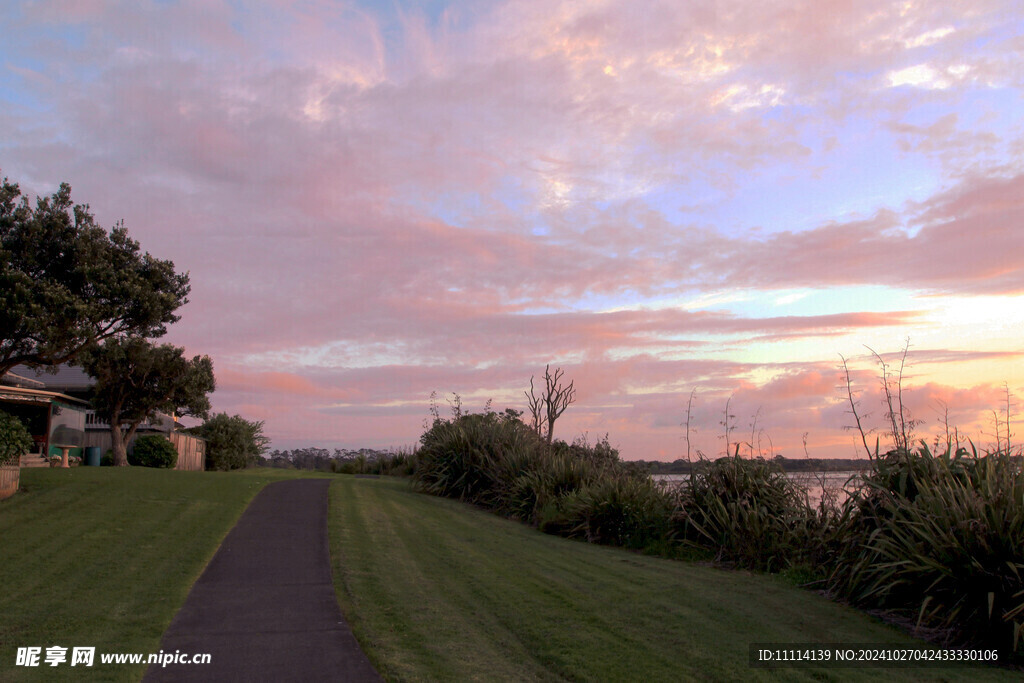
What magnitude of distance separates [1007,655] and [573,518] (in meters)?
8.47

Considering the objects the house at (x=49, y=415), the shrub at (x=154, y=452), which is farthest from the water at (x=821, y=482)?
the shrub at (x=154, y=452)

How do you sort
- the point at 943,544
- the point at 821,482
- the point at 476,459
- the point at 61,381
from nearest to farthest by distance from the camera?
the point at 943,544
the point at 821,482
the point at 476,459
the point at 61,381

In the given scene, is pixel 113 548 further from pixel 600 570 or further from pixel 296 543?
pixel 600 570

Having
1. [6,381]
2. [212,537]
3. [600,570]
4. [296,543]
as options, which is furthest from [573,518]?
[6,381]

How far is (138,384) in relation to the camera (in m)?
30.8

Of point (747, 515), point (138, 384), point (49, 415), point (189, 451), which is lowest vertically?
point (747, 515)

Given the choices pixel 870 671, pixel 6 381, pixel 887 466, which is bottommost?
pixel 870 671

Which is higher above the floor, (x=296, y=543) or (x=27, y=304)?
(x=27, y=304)

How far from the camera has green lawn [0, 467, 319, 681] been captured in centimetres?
651

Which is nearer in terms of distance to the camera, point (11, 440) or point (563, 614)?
point (563, 614)

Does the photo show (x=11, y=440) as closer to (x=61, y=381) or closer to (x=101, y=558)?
(x=101, y=558)

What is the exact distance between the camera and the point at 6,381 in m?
31.4

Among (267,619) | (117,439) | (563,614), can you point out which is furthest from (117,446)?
(563,614)

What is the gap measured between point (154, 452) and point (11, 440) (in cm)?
1752
